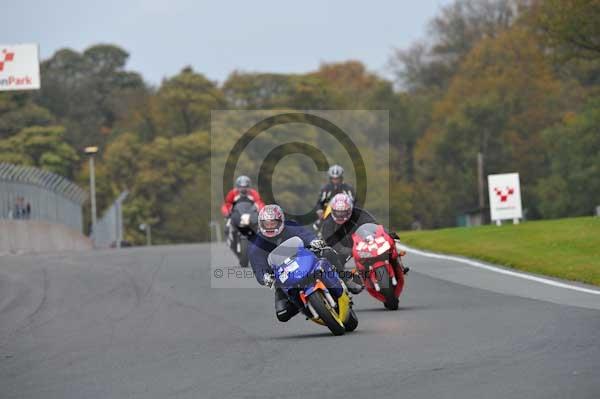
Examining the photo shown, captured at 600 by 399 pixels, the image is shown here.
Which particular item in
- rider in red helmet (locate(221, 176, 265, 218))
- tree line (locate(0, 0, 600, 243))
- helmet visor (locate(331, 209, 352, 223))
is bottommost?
helmet visor (locate(331, 209, 352, 223))

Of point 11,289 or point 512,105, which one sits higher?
point 512,105

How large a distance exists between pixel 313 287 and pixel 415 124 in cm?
8510

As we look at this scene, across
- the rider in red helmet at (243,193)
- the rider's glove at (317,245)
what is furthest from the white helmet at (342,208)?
the rider in red helmet at (243,193)

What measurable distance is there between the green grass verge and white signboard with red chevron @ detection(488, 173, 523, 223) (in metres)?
0.68

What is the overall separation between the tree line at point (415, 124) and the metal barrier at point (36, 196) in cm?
2976

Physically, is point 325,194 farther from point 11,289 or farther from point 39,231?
point 39,231

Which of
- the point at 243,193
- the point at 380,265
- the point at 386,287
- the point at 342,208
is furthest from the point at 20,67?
the point at 386,287

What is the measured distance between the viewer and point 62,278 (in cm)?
Result: 2325

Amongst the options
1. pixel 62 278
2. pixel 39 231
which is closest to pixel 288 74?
pixel 39 231

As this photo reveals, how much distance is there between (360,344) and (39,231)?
33681 mm

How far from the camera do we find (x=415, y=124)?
9725 cm

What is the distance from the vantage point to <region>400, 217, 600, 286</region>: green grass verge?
67.2 ft

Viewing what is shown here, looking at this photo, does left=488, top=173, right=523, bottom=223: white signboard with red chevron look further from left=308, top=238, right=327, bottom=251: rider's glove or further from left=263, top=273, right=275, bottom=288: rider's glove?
left=308, top=238, right=327, bottom=251: rider's glove

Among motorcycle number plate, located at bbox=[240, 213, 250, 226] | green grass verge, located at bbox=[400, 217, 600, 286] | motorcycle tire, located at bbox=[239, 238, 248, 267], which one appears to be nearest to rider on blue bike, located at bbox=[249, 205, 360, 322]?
green grass verge, located at bbox=[400, 217, 600, 286]
